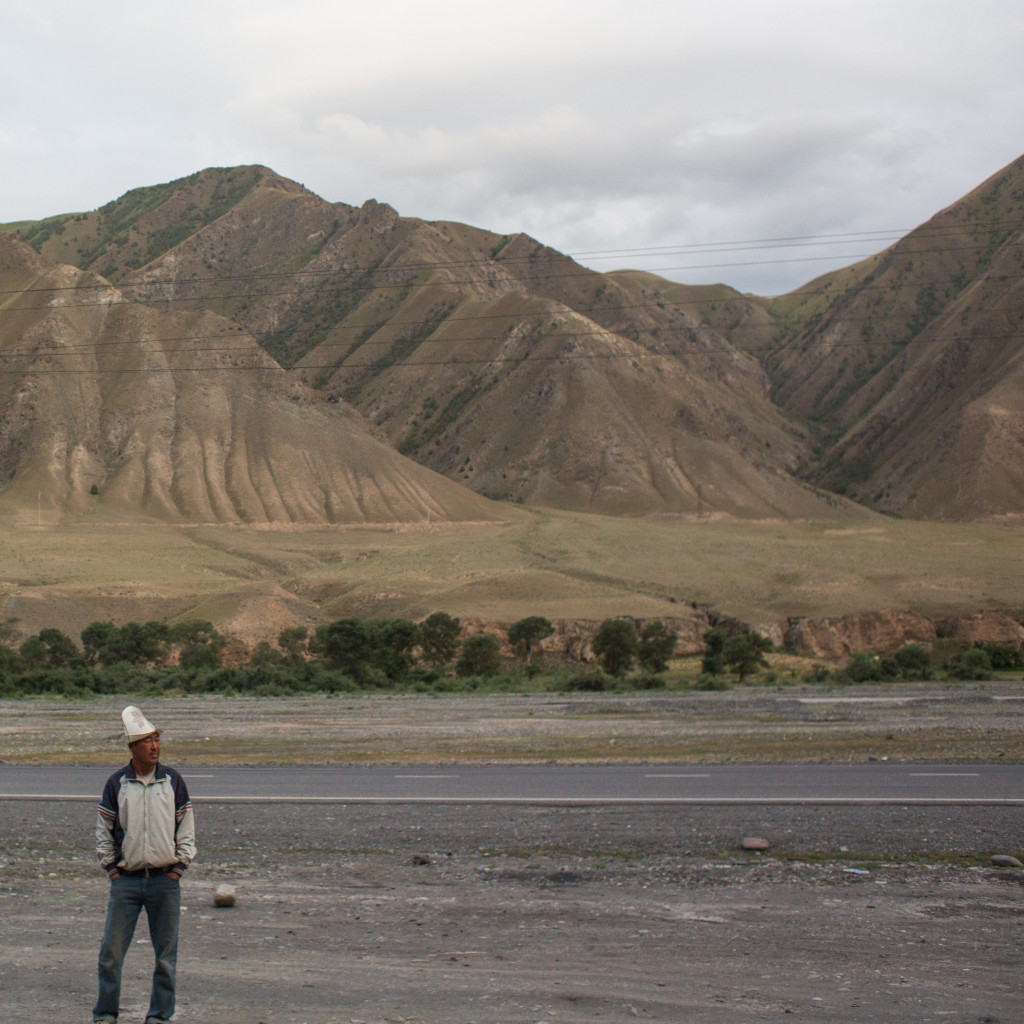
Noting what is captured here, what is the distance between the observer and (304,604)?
64.1 meters

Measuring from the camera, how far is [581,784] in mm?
16562

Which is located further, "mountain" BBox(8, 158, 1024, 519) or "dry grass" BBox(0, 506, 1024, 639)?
"mountain" BBox(8, 158, 1024, 519)

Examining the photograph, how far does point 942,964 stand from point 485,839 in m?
5.91

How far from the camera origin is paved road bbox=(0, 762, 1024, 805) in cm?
1509

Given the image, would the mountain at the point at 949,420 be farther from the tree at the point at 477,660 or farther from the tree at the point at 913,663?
the tree at the point at 477,660

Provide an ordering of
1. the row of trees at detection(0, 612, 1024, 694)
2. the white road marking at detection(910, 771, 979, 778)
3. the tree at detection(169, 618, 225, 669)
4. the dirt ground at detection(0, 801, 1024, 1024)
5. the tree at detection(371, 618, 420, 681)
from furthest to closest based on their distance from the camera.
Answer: the tree at detection(169, 618, 225, 669) → the tree at detection(371, 618, 420, 681) → the row of trees at detection(0, 612, 1024, 694) → the white road marking at detection(910, 771, 979, 778) → the dirt ground at detection(0, 801, 1024, 1024)

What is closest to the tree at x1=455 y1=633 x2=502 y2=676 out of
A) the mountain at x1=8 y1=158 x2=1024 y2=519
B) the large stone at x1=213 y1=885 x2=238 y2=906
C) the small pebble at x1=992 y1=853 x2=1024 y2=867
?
the small pebble at x1=992 y1=853 x2=1024 y2=867

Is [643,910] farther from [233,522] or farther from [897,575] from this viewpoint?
[233,522]

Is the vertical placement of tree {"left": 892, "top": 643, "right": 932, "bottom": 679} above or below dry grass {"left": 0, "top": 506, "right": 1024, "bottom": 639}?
below

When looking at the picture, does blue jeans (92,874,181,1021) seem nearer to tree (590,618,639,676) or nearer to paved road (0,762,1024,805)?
paved road (0,762,1024,805)

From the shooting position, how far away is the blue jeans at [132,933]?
6.63 meters

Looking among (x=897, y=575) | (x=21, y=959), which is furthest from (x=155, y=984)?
(x=897, y=575)

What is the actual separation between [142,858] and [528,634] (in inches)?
1713

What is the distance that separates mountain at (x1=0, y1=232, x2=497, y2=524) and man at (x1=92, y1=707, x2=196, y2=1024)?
102 meters
